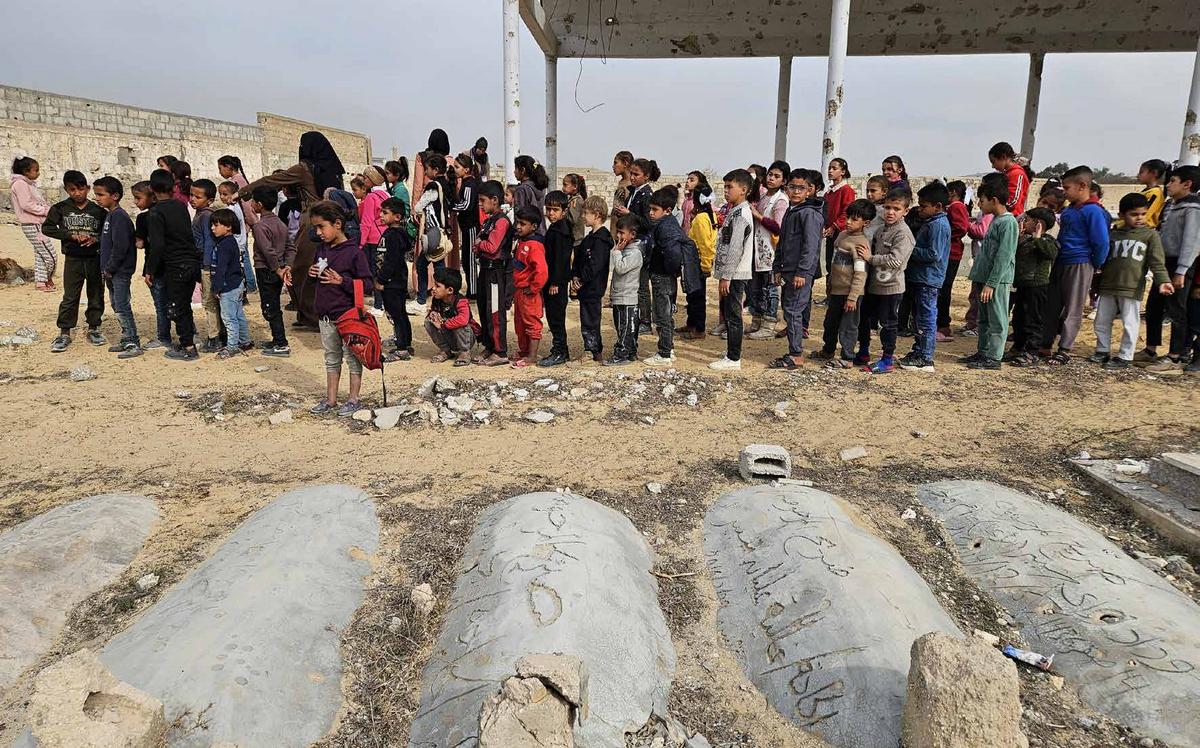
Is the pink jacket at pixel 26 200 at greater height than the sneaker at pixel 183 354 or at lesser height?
greater

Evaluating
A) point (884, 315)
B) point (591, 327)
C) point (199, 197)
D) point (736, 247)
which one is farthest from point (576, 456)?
point (199, 197)

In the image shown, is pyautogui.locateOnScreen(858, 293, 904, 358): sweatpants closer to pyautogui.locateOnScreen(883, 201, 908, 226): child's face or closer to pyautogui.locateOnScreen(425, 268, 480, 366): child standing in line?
pyautogui.locateOnScreen(883, 201, 908, 226): child's face

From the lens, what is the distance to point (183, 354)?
6.61 meters

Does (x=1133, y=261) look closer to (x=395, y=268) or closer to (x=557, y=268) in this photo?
(x=557, y=268)

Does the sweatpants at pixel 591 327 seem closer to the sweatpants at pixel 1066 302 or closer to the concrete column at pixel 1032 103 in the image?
the sweatpants at pixel 1066 302

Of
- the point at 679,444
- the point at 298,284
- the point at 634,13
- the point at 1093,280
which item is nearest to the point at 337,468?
the point at 679,444

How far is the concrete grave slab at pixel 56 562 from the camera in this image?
2725mm

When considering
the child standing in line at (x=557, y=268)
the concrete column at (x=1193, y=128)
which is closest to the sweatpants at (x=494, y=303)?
the child standing in line at (x=557, y=268)

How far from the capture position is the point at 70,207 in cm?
643

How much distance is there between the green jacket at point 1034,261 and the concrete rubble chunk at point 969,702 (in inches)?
210

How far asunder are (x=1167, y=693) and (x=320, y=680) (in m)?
2.91

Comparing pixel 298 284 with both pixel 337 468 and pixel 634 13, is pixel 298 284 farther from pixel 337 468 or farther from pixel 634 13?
pixel 634 13

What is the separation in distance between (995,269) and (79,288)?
872 cm

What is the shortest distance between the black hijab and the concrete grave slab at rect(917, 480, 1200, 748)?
23.5ft
